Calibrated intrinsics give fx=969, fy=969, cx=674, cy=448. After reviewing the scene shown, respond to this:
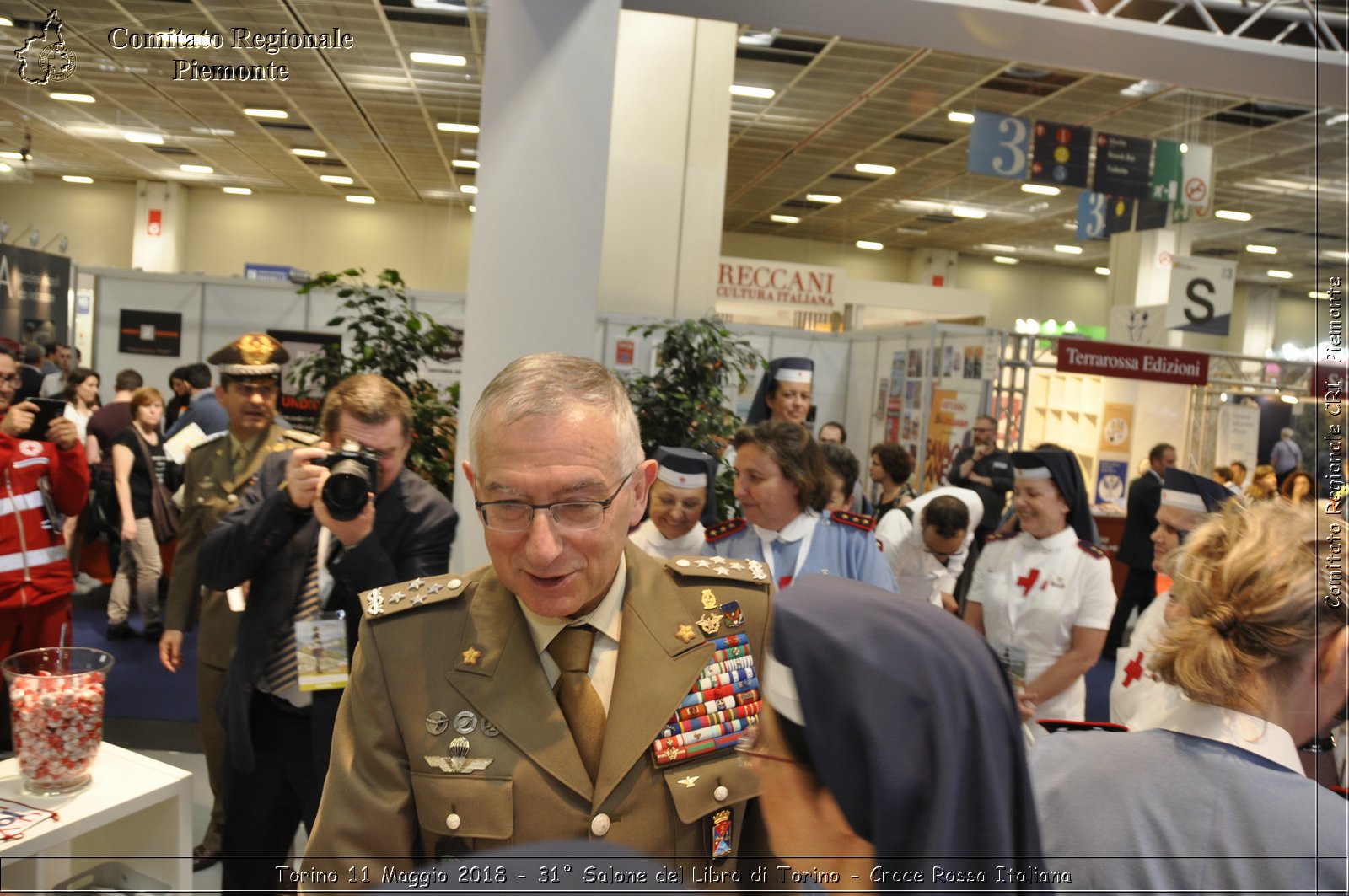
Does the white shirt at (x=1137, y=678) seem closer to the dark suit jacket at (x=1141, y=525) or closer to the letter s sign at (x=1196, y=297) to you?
the dark suit jacket at (x=1141, y=525)

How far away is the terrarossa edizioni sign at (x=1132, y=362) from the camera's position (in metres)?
9.83

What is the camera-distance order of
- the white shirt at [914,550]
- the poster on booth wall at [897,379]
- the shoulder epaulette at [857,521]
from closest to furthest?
the shoulder epaulette at [857,521]
the white shirt at [914,550]
the poster on booth wall at [897,379]

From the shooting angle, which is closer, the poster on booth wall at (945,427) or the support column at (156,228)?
the poster on booth wall at (945,427)

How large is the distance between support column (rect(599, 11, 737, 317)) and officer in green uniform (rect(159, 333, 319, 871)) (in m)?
4.71

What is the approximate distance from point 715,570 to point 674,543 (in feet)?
7.04

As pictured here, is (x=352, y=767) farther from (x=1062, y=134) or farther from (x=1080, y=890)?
(x=1062, y=134)

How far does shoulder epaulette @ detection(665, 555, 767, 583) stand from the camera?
1457mm

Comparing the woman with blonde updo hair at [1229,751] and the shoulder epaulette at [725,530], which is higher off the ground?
the woman with blonde updo hair at [1229,751]

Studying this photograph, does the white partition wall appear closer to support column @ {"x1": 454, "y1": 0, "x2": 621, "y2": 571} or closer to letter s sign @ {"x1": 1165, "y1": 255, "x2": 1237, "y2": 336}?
support column @ {"x1": 454, "y1": 0, "x2": 621, "y2": 571}

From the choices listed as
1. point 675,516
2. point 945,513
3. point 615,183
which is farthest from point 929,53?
point 675,516

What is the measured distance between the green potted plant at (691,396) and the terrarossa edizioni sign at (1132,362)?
18.2 feet

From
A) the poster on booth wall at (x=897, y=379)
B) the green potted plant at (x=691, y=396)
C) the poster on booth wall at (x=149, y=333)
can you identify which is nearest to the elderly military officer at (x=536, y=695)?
the green potted plant at (x=691, y=396)

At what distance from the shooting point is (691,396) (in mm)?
5410

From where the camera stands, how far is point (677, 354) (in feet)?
17.8
